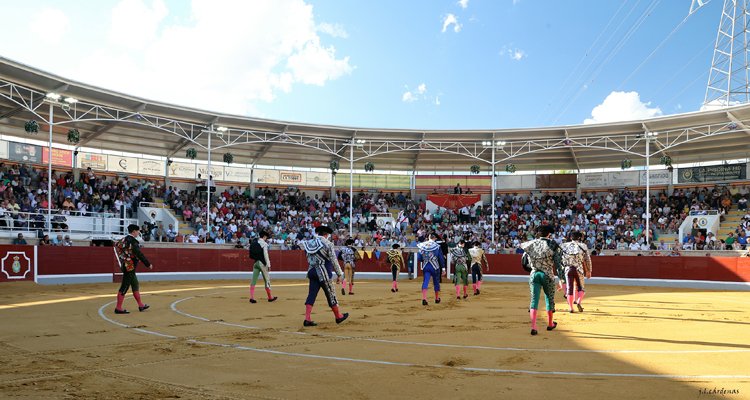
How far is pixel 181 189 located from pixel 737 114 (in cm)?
3109

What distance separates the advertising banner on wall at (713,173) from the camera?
115 ft

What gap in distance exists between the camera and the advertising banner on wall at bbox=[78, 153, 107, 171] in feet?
110

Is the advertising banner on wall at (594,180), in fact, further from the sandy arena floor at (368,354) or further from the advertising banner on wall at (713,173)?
the sandy arena floor at (368,354)

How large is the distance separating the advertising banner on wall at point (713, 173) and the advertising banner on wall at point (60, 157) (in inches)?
1434

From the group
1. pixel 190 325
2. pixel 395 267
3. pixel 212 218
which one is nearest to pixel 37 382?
pixel 190 325

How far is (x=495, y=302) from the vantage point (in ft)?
52.8

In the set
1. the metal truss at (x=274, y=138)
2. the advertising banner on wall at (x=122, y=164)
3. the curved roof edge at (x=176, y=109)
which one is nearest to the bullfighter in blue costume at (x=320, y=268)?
the curved roof edge at (x=176, y=109)

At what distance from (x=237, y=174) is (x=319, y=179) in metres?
5.57

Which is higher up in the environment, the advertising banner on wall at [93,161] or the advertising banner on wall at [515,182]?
the advertising banner on wall at [93,161]

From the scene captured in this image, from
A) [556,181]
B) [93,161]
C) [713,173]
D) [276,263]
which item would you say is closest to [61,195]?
[93,161]

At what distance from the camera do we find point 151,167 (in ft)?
119

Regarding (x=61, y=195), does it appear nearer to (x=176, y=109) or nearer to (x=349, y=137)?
(x=176, y=109)

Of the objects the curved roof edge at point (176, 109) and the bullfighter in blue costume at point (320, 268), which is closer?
the bullfighter in blue costume at point (320, 268)

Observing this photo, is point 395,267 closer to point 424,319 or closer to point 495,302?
point 495,302
